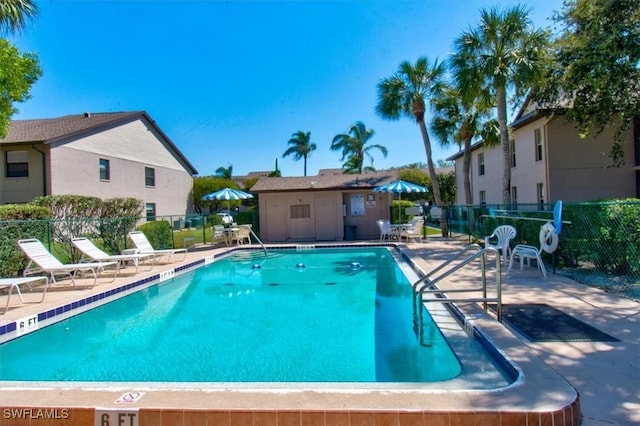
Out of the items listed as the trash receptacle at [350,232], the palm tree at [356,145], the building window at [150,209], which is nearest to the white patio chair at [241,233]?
the trash receptacle at [350,232]

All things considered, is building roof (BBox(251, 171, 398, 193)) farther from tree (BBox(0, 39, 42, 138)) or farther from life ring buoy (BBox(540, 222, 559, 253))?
life ring buoy (BBox(540, 222, 559, 253))

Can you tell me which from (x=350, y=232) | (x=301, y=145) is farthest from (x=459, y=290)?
(x=301, y=145)

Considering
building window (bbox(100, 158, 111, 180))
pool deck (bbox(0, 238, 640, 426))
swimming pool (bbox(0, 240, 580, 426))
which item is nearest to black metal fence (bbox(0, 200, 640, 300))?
pool deck (bbox(0, 238, 640, 426))

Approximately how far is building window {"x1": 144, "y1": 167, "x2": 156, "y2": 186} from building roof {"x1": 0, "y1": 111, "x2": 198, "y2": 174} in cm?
324

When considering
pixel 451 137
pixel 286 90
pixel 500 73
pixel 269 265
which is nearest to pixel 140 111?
pixel 286 90

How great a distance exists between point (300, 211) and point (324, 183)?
182cm

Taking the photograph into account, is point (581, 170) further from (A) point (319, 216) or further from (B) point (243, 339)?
(B) point (243, 339)

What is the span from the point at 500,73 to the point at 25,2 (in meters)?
15.8

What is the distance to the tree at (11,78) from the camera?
14.6 metres

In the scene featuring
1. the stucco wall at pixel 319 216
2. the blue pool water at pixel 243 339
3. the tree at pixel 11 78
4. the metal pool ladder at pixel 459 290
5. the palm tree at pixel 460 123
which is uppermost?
the tree at pixel 11 78

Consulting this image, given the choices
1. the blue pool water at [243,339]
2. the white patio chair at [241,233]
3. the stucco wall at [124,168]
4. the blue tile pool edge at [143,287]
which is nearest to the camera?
the blue tile pool edge at [143,287]

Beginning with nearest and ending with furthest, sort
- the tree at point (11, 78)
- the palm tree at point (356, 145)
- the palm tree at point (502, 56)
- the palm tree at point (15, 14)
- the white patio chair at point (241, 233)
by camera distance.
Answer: the palm tree at point (15, 14) → the palm tree at point (502, 56) → the tree at point (11, 78) → the white patio chair at point (241, 233) → the palm tree at point (356, 145)

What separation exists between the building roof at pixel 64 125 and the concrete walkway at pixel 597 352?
20.8m

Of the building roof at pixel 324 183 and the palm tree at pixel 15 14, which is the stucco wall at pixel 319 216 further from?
the palm tree at pixel 15 14
